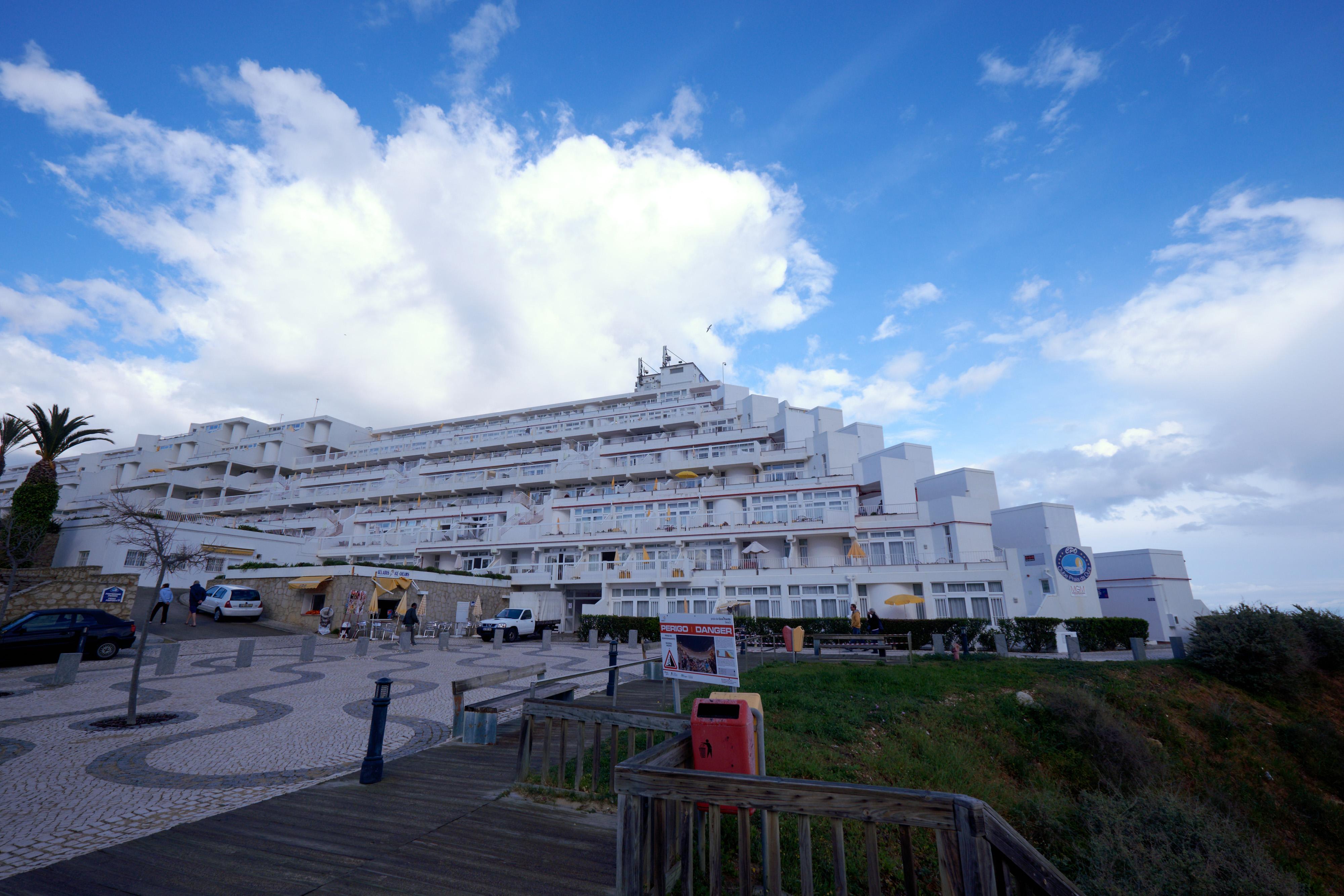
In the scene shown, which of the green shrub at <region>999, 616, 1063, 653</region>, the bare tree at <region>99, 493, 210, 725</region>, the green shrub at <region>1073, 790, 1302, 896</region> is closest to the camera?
the green shrub at <region>1073, 790, 1302, 896</region>

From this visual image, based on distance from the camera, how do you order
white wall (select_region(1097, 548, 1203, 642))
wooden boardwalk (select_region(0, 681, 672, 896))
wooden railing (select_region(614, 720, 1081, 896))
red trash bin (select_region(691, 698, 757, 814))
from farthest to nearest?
white wall (select_region(1097, 548, 1203, 642)), red trash bin (select_region(691, 698, 757, 814)), wooden boardwalk (select_region(0, 681, 672, 896)), wooden railing (select_region(614, 720, 1081, 896))

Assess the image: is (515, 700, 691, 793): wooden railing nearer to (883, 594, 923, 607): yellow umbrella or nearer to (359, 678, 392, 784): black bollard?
(359, 678, 392, 784): black bollard

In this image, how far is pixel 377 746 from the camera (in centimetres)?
628

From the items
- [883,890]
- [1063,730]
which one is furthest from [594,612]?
A: [883,890]

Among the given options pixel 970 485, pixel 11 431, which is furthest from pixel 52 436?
pixel 970 485

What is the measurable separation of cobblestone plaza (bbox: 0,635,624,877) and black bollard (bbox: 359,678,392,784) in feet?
2.38

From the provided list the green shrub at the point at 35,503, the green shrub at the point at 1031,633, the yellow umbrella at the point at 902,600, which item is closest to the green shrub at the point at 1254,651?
the green shrub at the point at 1031,633

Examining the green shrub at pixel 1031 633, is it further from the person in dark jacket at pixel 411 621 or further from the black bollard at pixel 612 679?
the person in dark jacket at pixel 411 621

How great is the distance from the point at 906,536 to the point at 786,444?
1041 centimetres

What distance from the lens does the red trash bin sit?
491 cm

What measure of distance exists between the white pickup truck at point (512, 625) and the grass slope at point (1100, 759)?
51.8 ft

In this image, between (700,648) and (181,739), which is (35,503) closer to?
(181,739)

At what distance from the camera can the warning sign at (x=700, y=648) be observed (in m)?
6.37

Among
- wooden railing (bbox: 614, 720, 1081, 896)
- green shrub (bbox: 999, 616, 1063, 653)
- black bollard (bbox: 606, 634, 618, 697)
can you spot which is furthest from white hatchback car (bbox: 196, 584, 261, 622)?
green shrub (bbox: 999, 616, 1063, 653)
